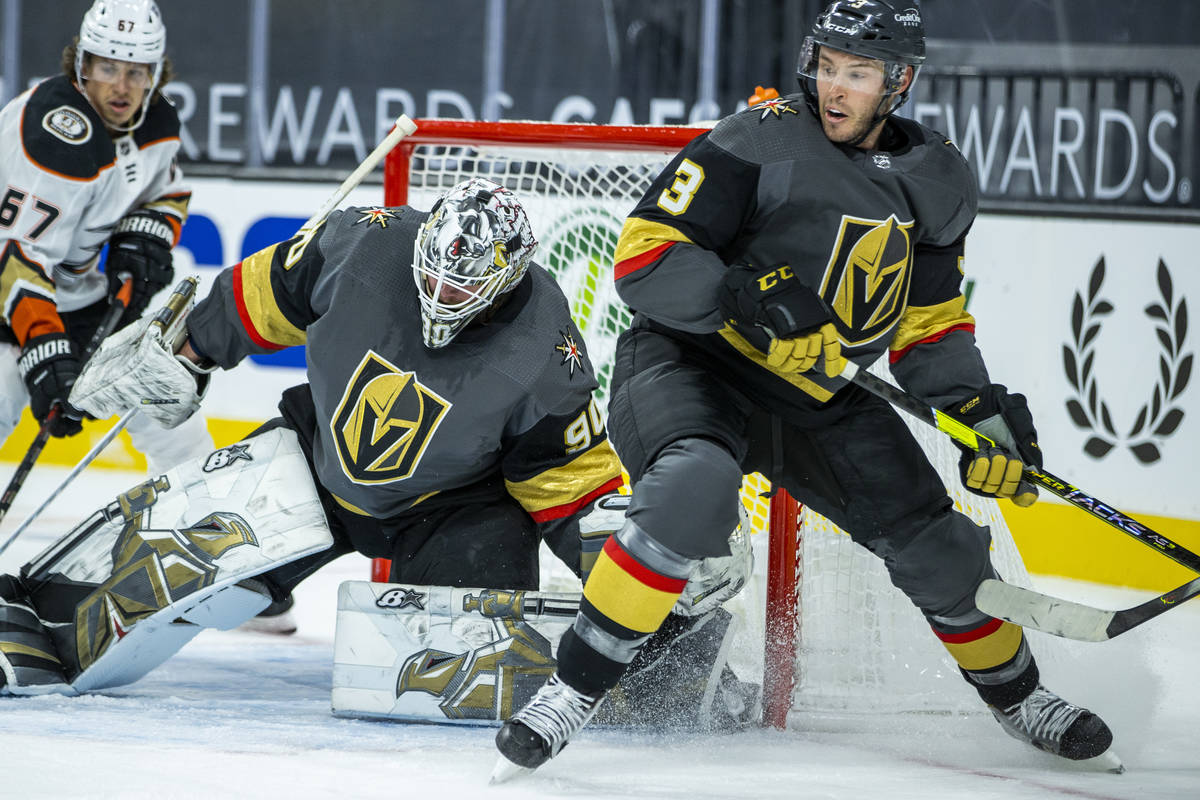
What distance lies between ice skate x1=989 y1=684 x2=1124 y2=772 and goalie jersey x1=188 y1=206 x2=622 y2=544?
732mm

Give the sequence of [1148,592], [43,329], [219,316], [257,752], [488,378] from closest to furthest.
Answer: [257,752] → [488,378] → [219,316] → [43,329] → [1148,592]

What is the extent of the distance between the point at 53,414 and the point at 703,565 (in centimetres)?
157

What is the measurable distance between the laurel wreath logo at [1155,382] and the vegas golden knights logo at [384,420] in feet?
6.94

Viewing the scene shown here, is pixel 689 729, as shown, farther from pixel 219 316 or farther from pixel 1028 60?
pixel 1028 60

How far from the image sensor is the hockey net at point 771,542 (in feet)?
8.53

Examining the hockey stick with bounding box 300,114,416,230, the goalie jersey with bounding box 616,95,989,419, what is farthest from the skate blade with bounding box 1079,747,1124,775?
the hockey stick with bounding box 300,114,416,230

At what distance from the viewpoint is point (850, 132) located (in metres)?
2.13

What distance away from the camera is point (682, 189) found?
2094 millimetres

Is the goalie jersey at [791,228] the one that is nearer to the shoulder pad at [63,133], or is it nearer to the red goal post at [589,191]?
the red goal post at [589,191]

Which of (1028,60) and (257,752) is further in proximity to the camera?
(1028,60)

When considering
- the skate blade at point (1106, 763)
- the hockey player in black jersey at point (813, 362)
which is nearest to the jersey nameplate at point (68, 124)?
the hockey player in black jersey at point (813, 362)

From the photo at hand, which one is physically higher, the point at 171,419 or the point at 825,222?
the point at 825,222

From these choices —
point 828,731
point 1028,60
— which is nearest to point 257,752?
point 828,731

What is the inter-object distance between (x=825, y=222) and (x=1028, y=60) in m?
2.18
